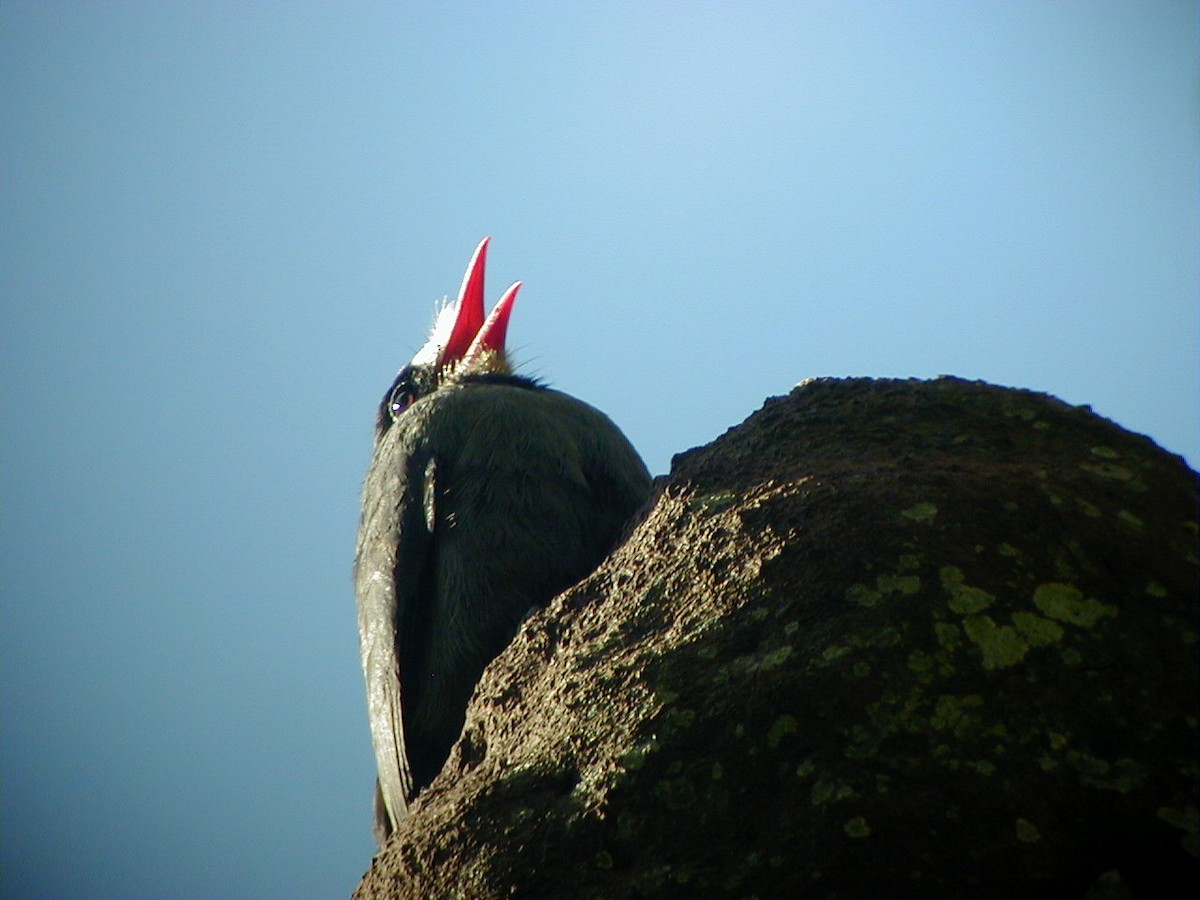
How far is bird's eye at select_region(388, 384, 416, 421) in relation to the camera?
496 cm

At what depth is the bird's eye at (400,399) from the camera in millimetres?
4957

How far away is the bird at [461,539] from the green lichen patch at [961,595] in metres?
1.36

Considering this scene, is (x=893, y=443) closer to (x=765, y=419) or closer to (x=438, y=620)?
(x=765, y=419)

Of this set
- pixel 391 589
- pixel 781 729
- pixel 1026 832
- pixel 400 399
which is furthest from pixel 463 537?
pixel 1026 832

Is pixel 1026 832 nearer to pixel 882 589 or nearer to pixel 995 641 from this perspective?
pixel 995 641

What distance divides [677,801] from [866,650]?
15.5 inches

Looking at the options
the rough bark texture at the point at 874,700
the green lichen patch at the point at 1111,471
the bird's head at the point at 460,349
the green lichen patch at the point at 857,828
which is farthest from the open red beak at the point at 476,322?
the green lichen patch at the point at 857,828

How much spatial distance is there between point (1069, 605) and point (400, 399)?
345 centimetres

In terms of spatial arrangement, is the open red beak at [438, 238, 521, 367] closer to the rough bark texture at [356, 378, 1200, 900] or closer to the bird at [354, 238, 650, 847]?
the bird at [354, 238, 650, 847]

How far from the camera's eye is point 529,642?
2.54 m

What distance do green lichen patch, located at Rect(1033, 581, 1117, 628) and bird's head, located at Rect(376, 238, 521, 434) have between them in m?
2.83

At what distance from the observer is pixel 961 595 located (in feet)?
6.63

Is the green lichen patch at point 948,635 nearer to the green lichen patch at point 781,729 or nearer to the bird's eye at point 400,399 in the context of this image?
the green lichen patch at point 781,729

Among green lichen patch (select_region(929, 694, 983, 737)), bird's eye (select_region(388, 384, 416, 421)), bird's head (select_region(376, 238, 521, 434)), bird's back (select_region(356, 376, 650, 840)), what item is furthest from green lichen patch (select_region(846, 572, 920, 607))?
bird's eye (select_region(388, 384, 416, 421))
